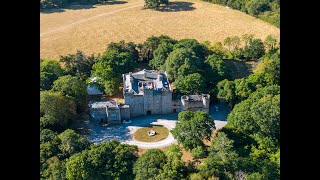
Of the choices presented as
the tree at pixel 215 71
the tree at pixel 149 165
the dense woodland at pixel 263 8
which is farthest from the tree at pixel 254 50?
the tree at pixel 149 165

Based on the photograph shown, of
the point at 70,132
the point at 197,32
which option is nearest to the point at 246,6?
the point at 197,32

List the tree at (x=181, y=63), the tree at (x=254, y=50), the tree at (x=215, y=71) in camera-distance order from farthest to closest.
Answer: the tree at (x=254, y=50) → the tree at (x=215, y=71) → the tree at (x=181, y=63)

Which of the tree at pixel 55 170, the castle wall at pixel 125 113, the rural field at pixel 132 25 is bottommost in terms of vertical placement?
the tree at pixel 55 170

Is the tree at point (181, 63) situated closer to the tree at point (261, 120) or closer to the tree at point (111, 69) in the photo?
the tree at point (111, 69)

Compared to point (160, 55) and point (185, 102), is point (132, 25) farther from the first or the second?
point (185, 102)

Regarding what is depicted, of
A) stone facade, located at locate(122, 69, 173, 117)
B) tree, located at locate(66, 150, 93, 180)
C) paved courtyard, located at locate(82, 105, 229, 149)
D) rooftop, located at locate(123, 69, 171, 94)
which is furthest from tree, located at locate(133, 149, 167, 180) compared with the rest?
rooftop, located at locate(123, 69, 171, 94)
